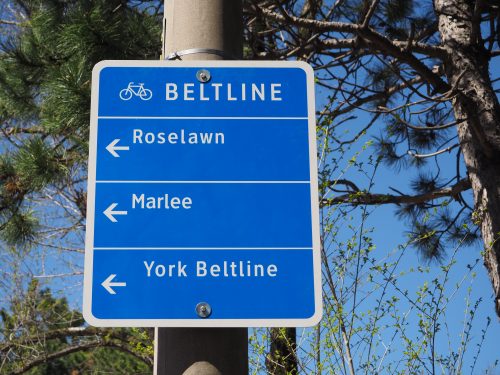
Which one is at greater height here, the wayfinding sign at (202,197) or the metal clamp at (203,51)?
the metal clamp at (203,51)

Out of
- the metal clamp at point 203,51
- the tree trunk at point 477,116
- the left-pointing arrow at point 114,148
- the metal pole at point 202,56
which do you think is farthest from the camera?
the tree trunk at point 477,116

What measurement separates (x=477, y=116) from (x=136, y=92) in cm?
418

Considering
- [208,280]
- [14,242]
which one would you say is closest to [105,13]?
[14,242]

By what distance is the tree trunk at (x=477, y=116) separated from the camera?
533 centimetres

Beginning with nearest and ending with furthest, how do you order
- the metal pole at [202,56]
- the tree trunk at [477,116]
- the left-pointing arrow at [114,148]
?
the metal pole at [202,56] < the left-pointing arrow at [114,148] < the tree trunk at [477,116]

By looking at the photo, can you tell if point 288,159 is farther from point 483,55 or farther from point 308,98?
point 483,55

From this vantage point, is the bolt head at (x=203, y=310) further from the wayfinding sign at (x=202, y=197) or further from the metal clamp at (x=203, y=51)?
the metal clamp at (x=203, y=51)

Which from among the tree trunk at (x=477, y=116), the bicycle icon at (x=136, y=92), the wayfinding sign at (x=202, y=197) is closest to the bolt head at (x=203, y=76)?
the wayfinding sign at (x=202, y=197)

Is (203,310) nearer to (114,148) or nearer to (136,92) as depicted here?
(114,148)

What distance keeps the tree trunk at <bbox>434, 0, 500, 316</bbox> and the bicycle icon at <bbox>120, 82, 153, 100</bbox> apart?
3755mm

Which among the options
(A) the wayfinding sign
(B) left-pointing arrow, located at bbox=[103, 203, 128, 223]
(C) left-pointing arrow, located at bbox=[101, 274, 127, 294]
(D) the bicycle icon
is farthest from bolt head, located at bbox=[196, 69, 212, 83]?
(C) left-pointing arrow, located at bbox=[101, 274, 127, 294]

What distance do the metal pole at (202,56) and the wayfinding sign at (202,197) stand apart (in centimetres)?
3

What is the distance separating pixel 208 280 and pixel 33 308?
929cm

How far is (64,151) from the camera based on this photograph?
669 centimetres
